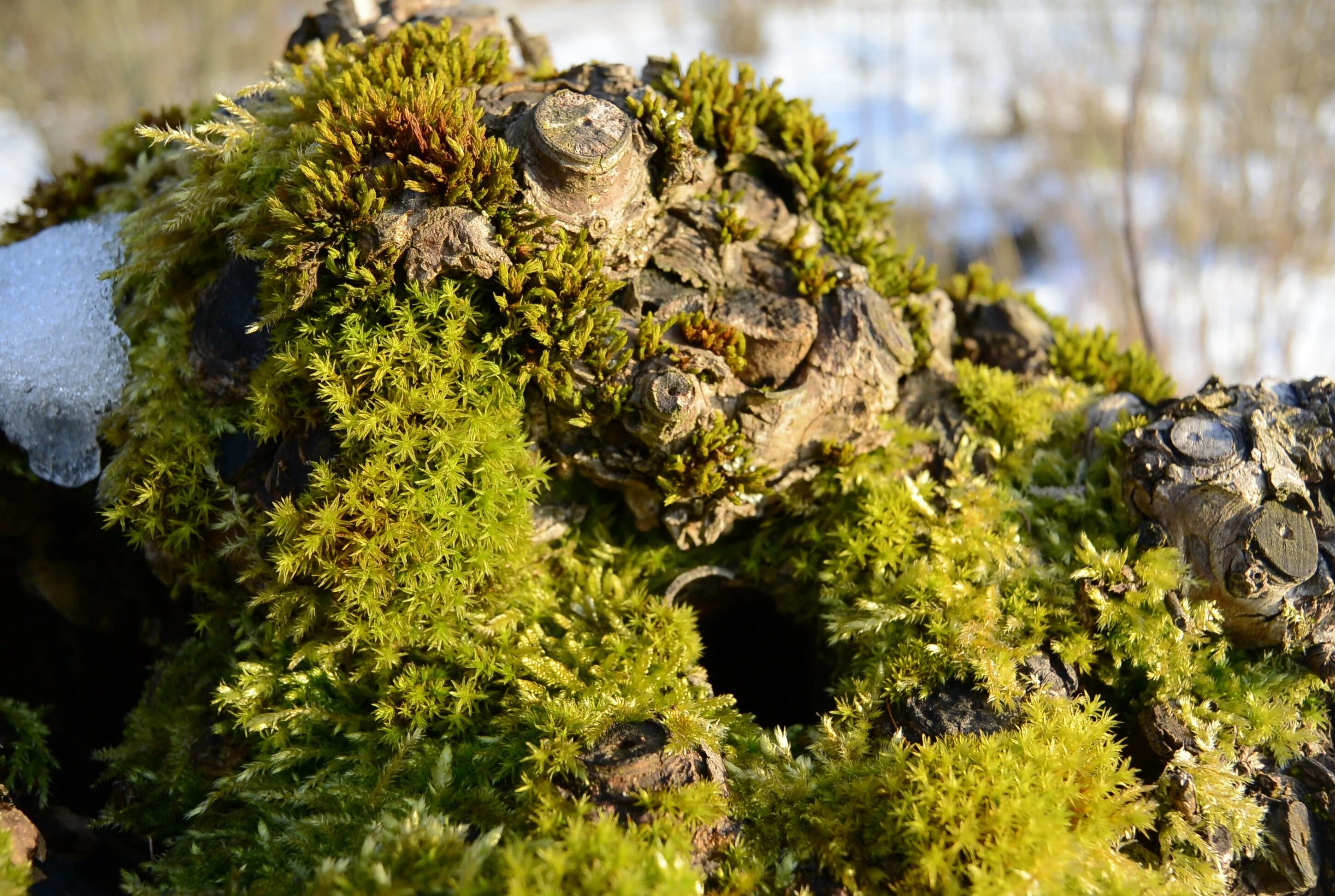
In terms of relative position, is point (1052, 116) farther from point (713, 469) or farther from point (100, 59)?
point (100, 59)

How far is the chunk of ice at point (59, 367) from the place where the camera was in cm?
310

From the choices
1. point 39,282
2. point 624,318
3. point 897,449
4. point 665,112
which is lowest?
point 897,449

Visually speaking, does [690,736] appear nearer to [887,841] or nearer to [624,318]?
[887,841]

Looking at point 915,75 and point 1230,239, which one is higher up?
point 915,75

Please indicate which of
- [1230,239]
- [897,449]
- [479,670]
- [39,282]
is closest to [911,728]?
[897,449]

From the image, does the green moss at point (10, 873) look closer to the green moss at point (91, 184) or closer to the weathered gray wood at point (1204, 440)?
the green moss at point (91, 184)

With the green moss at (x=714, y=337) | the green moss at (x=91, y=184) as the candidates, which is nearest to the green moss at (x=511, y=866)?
the green moss at (x=714, y=337)

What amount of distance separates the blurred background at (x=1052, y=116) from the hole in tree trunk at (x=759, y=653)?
3.53 meters

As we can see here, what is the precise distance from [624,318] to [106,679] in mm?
2764

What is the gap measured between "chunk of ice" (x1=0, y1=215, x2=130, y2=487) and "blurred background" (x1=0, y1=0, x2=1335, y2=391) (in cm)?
523

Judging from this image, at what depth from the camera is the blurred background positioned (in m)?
7.06

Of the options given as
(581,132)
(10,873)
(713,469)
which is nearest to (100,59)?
(581,132)

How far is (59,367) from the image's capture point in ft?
10.3

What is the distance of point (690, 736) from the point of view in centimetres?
239
